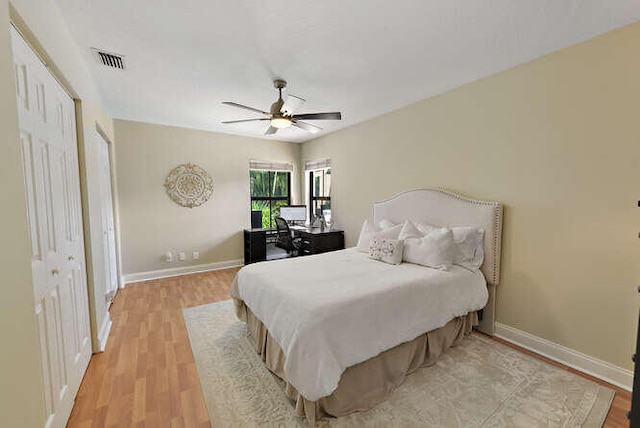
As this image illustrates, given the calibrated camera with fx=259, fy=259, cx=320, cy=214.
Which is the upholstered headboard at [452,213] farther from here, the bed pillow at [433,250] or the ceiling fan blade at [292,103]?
the ceiling fan blade at [292,103]

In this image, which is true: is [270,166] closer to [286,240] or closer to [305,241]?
[286,240]

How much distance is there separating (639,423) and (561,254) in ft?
4.54

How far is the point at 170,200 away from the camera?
445 cm

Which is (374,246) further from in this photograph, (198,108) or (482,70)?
(198,108)

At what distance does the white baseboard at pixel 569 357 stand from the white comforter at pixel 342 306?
1.31 feet

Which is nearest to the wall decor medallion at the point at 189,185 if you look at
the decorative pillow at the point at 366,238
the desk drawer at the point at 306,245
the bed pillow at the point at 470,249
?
the desk drawer at the point at 306,245

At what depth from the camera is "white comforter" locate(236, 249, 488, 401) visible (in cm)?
155

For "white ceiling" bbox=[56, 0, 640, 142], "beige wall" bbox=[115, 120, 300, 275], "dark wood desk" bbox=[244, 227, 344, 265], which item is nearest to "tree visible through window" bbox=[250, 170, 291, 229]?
"beige wall" bbox=[115, 120, 300, 275]

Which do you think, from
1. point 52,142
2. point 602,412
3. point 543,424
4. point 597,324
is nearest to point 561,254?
point 597,324

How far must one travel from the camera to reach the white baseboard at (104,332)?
2361 mm

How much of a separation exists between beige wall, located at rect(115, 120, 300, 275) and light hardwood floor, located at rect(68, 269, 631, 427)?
1268 mm

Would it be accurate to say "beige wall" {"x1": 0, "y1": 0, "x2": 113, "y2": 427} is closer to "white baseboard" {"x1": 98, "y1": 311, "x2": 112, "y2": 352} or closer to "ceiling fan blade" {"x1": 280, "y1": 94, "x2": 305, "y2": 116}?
"white baseboard" {"x1": 98, "y1": 311, "x2": 112, "y2": 352}

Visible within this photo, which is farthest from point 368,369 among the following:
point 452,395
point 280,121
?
point 280,121

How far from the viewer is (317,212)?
543cm
